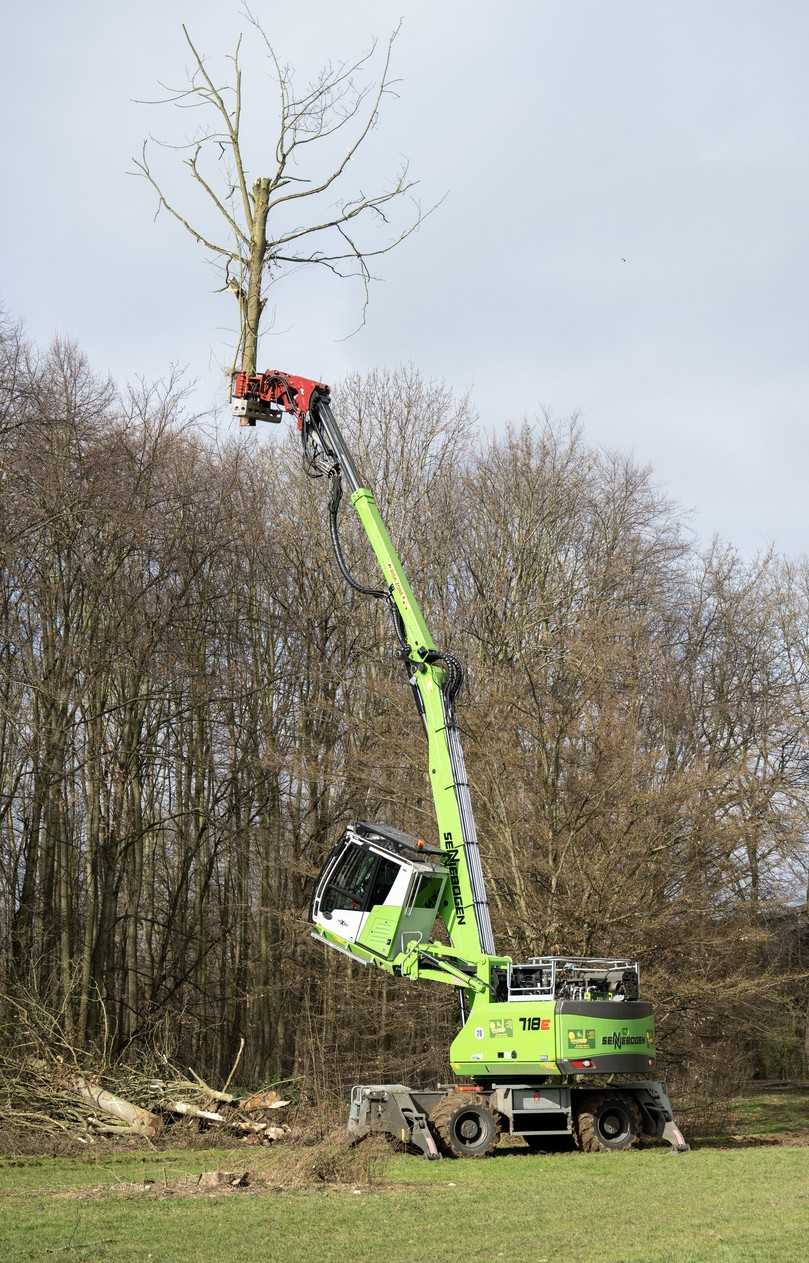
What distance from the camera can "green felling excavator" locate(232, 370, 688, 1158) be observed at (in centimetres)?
1550

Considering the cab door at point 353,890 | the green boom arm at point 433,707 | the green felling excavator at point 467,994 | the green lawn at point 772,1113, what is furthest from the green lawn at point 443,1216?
the green lawn at point 772,1113

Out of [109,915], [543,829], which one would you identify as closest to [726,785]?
[543,829]

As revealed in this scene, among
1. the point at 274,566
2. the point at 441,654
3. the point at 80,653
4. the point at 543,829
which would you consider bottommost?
the point at 543,829

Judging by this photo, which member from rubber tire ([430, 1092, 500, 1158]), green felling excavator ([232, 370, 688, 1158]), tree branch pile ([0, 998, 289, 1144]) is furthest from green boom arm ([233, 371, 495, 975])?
tree branch pile ([0, 998, 289, 1144])

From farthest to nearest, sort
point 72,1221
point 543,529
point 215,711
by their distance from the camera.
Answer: point 543,529 < point 215,711 < point 72,1221

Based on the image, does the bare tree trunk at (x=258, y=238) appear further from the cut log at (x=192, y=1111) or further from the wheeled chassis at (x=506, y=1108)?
the cut log at (x=192, y=1111)

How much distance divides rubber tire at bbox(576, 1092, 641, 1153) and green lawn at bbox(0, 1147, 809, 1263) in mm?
1217

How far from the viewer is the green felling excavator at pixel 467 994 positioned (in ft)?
50.9

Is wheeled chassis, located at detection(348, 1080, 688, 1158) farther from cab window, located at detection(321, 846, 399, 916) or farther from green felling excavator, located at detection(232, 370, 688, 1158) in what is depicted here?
cab window, located at detection(321, 846, 399, 916)

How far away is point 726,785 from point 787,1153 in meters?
5.95

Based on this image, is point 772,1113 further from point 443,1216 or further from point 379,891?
point 443,1216

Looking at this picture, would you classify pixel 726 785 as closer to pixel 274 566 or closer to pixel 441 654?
pixel 441 654

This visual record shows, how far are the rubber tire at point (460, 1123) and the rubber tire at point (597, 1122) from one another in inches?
45.3

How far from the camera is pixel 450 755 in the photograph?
53.5ft
